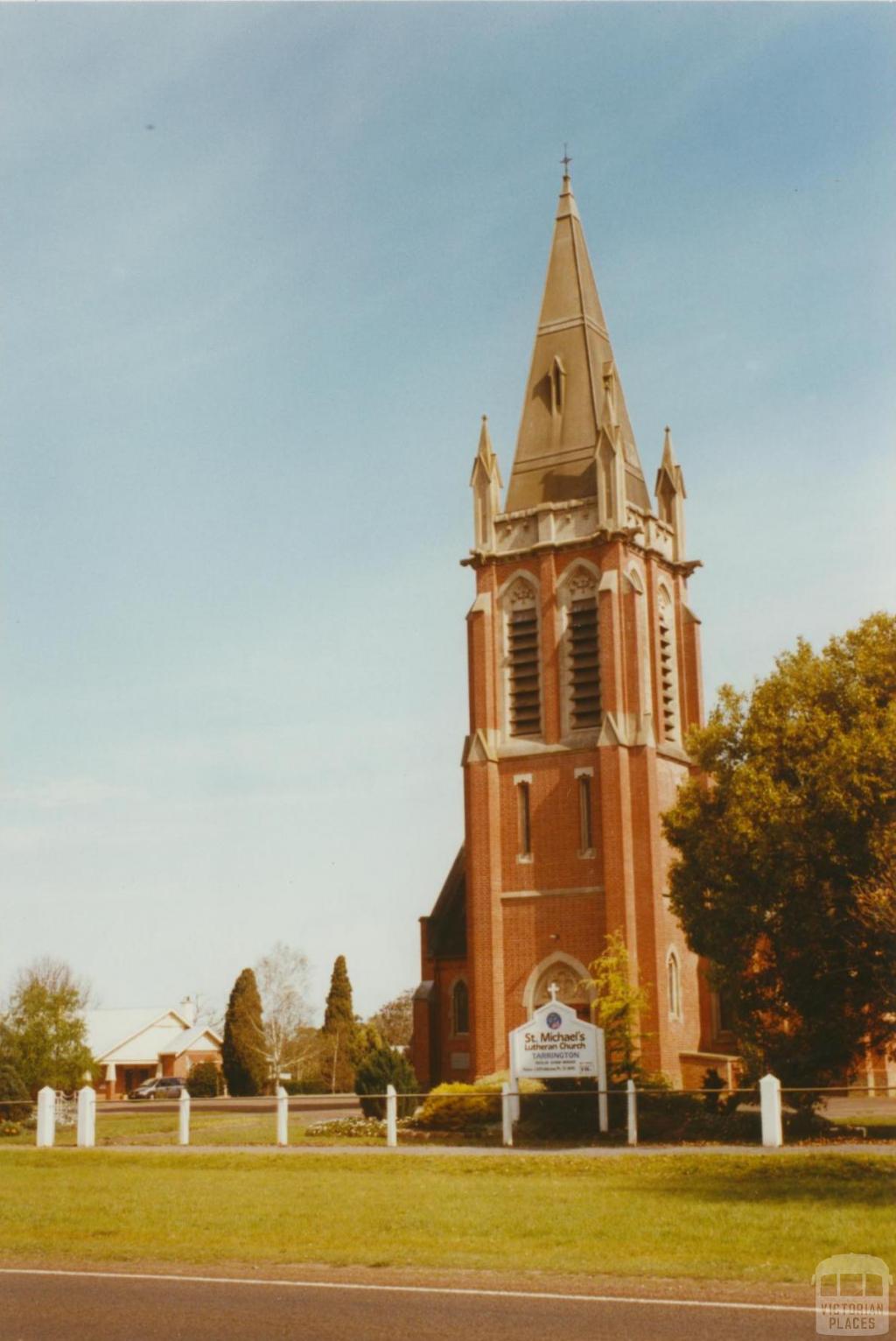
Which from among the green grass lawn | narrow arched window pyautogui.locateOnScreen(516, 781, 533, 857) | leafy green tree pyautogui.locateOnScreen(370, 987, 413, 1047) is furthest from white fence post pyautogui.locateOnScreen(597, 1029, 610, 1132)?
leafy green tree pyautogui.locateOnScreen(370, 987, 413, 1047)

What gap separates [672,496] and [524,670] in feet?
29.2

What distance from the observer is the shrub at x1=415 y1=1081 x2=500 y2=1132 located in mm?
31125

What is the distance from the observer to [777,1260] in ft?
41.3

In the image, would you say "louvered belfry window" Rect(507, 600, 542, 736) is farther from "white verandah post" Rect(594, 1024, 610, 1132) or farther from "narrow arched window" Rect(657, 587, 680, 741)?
"white verandah post" Rect(594, 1024, 610, 1132)

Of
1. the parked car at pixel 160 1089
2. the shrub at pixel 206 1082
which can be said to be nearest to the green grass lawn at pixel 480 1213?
the shrub at pixel 206 1082

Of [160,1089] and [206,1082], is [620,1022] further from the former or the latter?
[160,1089]

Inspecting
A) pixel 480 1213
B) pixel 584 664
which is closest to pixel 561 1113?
pixel 480 1213

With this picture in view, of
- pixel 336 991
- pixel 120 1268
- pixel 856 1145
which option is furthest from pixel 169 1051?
pixel 120 1268

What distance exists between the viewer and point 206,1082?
7225cm

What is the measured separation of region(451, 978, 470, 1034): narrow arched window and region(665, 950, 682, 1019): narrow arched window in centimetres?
794

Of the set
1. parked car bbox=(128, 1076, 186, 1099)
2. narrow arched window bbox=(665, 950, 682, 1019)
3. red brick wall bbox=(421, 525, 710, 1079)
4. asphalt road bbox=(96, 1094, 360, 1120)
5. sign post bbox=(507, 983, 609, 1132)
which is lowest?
parked car bbox=(128, 1076, 186, 1099)

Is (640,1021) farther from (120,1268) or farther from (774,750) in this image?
(120,1268)

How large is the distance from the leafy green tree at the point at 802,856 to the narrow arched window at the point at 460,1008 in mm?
16938

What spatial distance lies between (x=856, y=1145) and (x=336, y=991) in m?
56.0
